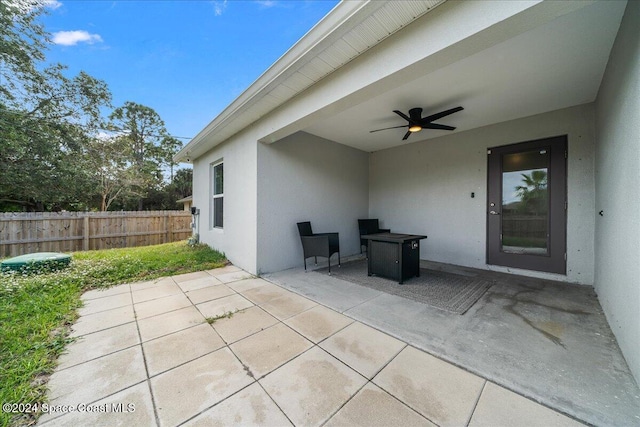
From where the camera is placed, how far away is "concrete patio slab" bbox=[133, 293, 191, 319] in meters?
2.40

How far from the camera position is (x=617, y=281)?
1923mm

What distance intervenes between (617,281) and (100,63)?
12.5 meters

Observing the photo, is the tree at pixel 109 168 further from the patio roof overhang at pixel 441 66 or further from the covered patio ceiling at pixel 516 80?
the covered patio ceiling at pixel 516 80

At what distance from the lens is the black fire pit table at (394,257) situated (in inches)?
130

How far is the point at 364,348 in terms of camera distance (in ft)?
5.90

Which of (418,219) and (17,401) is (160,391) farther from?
(418,219)

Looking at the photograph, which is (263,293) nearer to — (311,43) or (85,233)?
(311,43)

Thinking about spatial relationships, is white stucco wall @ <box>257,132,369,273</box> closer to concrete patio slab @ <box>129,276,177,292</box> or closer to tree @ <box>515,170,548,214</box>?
concrete patio slab @ <box>129,276,177,292</box>

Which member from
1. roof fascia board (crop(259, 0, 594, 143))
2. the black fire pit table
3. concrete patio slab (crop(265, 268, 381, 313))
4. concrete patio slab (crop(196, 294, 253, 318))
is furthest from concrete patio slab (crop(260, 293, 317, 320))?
roof fascia board (crop(259, 0, 594, 143))

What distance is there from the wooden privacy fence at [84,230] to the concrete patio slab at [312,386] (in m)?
8.32

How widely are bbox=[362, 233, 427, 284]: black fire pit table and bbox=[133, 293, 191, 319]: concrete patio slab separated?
2.66 m

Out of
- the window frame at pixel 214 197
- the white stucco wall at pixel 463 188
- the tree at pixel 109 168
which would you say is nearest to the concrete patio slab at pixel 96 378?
the window frame at pixel 214 197

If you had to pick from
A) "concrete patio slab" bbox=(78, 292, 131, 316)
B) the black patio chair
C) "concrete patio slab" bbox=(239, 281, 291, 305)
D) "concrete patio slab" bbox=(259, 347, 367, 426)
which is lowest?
"concrete patio slab" bbox=(259, 347, 367, 426)

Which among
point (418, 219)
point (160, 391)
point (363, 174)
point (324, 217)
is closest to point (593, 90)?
point (418, 219)
